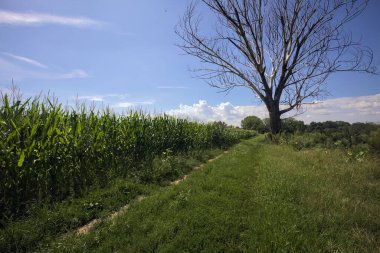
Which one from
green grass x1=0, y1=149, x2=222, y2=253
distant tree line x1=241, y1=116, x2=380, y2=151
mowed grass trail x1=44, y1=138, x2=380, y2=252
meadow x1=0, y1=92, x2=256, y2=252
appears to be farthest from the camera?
distant tree line x1=241, y1=116, x2=380, y2=151

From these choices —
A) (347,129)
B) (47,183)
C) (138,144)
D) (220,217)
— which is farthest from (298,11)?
(47,183)

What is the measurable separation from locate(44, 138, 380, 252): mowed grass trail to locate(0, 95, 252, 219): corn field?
205 centimetres

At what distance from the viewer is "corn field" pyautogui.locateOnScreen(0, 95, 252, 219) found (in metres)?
4.79

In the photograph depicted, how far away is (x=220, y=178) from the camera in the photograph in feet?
22.9

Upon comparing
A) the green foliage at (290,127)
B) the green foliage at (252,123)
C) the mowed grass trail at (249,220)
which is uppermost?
the green foliage at (252,123)

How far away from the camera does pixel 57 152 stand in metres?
5.70

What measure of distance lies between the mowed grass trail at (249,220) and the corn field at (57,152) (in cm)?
205

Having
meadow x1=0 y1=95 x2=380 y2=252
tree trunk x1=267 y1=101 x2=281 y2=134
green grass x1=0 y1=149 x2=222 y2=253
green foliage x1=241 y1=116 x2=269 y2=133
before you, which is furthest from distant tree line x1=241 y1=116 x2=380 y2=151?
green foliage x1=241 y1=116 x2=269 y2=133

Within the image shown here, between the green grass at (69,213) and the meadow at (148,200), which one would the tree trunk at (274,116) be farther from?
the green grass at (69,213)

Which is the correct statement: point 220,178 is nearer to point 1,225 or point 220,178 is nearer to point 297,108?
point 1,225

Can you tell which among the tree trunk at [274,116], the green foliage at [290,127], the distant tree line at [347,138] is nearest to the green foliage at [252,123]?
the green foliage at [290,127]

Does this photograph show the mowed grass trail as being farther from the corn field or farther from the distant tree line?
the distant tree line

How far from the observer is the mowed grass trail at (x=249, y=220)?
3.46 metres

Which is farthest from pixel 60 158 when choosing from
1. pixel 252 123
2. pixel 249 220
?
pixel 252 123
